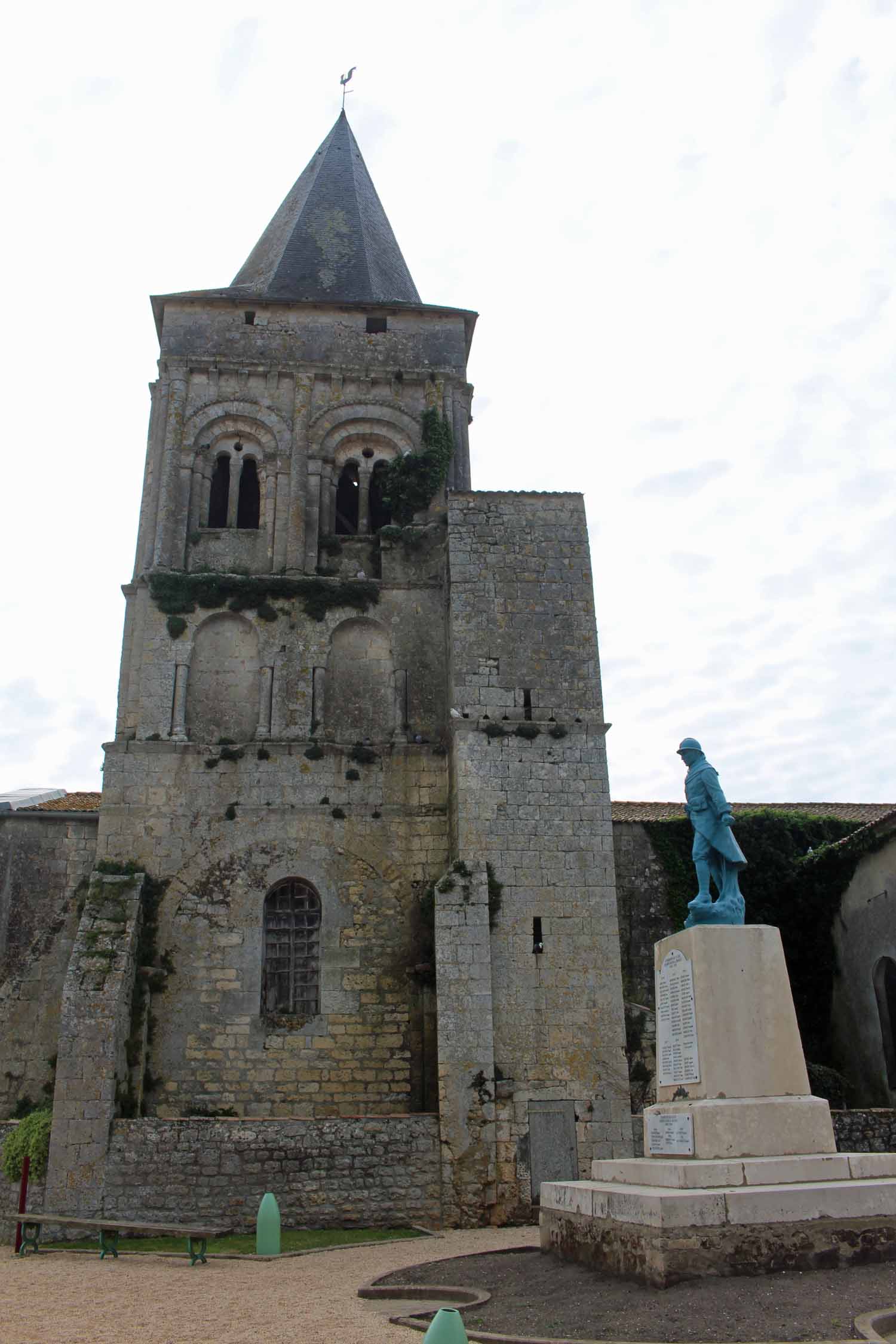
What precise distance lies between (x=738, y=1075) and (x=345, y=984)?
29.1 feet

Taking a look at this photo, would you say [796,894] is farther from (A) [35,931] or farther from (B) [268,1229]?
(A) [35,931]

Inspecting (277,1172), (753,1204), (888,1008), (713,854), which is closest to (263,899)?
(277,1172)

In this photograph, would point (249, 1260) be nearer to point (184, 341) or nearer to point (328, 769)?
point (328, 769)

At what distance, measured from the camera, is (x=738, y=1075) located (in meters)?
8.23

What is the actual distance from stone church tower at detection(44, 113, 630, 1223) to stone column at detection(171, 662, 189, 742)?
0.13 ft

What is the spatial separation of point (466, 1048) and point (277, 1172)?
9.37ft

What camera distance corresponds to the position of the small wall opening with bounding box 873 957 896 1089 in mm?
16547

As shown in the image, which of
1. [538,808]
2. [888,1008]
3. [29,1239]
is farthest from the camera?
[888,1008]

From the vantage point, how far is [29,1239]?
1245 cm

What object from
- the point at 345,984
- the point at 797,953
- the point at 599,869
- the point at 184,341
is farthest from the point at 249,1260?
the point at 184,341

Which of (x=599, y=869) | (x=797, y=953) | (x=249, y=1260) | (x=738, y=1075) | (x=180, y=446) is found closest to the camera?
(x=738, y=1075)

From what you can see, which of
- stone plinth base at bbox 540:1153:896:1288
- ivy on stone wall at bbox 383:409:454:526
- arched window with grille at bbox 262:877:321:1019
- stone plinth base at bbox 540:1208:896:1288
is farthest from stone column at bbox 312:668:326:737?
stone plinth base at bbox 540:1208:896:1288

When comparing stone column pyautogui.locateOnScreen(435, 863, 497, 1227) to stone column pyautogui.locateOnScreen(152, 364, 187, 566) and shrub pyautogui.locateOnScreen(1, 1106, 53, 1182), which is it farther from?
stone column pyautogui.locateOnScreen(152, 364, 187, 566)

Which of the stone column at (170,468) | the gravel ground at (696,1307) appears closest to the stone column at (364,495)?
the stone column at (170,468)
